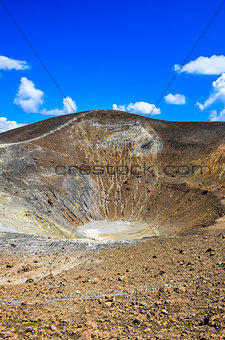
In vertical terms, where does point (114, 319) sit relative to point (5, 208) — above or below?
below

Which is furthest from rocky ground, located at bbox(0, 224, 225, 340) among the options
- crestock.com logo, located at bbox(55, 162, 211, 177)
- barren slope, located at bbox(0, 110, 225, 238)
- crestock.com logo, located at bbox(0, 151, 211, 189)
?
crestock.com logo, located at bbox(55, 162, 211, 177)

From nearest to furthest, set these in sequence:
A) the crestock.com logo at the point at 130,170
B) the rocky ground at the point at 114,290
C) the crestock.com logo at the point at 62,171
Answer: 1. the rocky ground at the point at 114,290
2. the crestock.com logo at the point at 62,171
3. the crestock.com logo at the point at 130,170

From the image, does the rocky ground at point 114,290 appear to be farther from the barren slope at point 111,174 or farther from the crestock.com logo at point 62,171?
the crestock.com logo at point 62,171

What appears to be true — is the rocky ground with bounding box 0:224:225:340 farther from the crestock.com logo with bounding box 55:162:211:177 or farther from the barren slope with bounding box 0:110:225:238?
the crestock.com logo with bounding box 55:162:211:177

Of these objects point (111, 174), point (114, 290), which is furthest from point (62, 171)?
point (114, 290)

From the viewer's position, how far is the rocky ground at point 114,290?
532 cm

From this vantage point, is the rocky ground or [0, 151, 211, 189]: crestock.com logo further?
[0, 151, 211, 189]: crestock.com logo

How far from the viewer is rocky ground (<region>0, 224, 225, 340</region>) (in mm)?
5324

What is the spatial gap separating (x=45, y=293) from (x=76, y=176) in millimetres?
27044

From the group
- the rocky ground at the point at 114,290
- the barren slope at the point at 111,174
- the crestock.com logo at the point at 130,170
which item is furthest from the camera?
the crestock.com logo at the point at 130,170

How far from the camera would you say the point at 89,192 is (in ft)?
113

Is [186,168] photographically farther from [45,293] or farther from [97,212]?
[45,293]

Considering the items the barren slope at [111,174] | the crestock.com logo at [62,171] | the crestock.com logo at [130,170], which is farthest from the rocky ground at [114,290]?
the crestock.com logo at [130,170]

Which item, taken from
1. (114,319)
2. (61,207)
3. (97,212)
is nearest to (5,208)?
(61,207)
